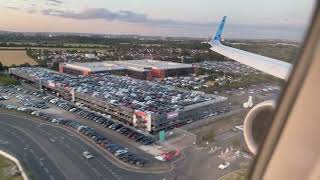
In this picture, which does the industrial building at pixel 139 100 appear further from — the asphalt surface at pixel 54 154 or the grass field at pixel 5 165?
the grass field at pixel 5 165

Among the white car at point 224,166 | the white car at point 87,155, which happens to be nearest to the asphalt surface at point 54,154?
the white car at point 87,155

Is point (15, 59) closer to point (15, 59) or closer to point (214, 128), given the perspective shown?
point (15, 59)

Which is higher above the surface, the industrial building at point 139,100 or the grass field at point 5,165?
the industrial building at point 139,100

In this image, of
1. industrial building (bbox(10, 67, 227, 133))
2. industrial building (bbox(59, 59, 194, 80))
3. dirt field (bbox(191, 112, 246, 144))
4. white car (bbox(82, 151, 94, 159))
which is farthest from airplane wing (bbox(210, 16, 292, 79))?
industrial building (bbox(59, 59, 194, 80))

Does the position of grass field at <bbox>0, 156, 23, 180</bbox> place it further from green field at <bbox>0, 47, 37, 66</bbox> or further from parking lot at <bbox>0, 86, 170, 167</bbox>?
green field at <bbox>0, 47, 37, 66</bbox>

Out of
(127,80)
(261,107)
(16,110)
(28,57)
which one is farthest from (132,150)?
(28,57)

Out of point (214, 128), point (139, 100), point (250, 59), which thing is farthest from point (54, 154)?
point (250, 59)
